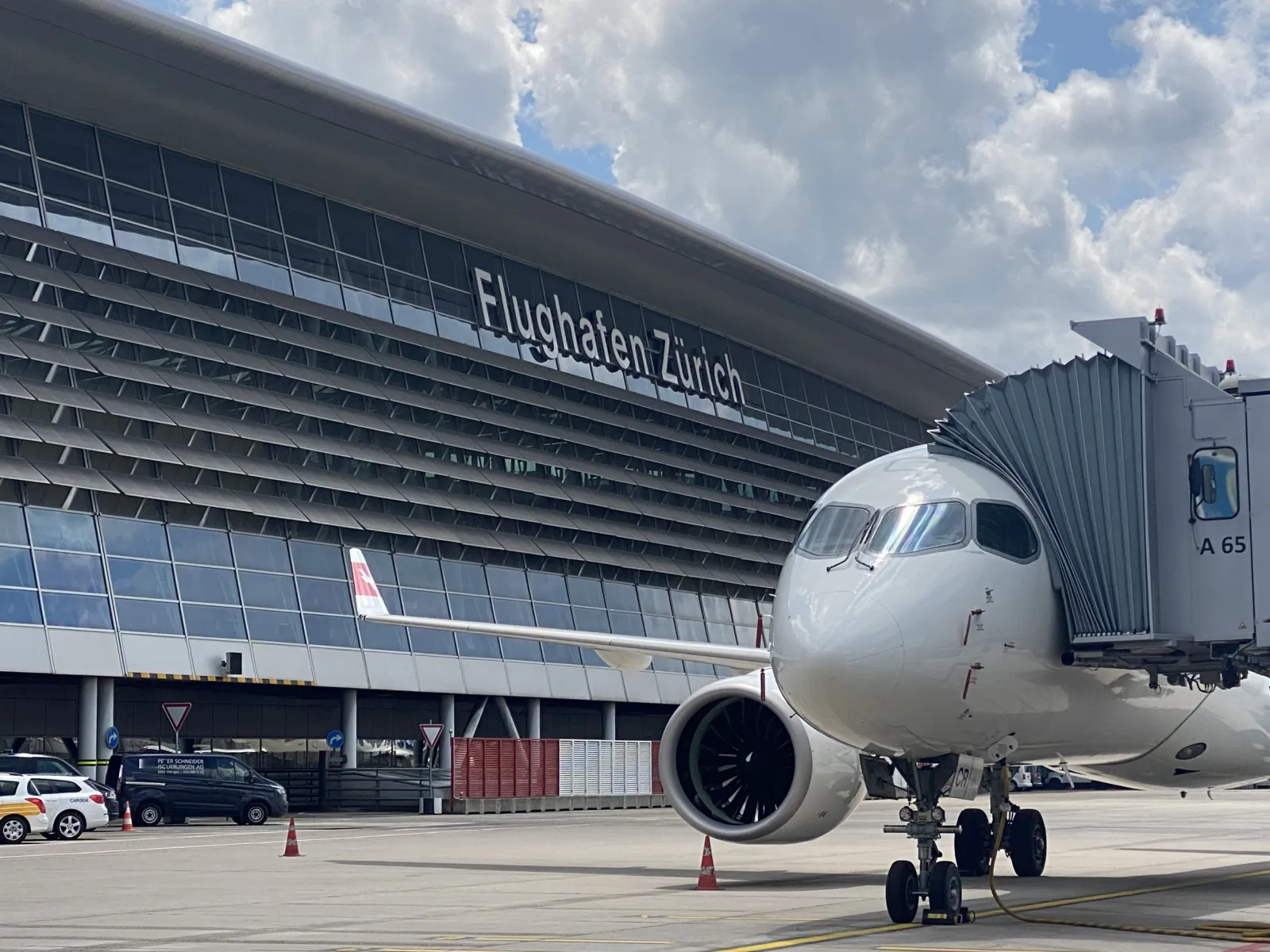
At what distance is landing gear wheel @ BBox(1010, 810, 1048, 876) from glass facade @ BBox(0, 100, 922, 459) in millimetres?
29087

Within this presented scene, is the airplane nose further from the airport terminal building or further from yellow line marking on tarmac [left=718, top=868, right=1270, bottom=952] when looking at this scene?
the airport terminal building

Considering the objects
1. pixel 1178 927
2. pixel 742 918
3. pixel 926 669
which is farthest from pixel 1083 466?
pixel 742 918

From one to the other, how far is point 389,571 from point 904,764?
112ft

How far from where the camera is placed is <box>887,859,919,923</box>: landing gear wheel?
13.0m

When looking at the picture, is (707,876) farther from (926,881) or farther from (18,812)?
(18,812)

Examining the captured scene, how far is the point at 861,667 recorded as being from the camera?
1236 centimetres

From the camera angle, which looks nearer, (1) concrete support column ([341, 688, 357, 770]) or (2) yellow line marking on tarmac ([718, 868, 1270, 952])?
(2) yellow line marking on tarmac ([718, 868, 1270, 952])

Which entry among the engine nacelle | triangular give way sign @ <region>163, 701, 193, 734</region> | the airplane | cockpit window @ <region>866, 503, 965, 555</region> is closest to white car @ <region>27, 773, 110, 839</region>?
triangular give way sign @ <region>163, 701, 193, 734</region>

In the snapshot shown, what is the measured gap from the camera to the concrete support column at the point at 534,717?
50.1 meters

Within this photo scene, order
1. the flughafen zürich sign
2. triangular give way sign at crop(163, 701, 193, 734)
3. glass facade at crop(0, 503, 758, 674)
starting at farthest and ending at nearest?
the flughafen zürich sign → glass facade at crop(0, 503, 758, 674) → triangular give way sign at crop(163, 701, 193, 734)

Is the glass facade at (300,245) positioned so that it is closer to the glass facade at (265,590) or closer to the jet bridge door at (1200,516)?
the glass facade at (265,590)

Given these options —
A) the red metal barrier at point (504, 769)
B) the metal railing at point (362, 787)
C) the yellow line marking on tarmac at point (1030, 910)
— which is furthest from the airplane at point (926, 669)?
the metal railing at point (362, 787)

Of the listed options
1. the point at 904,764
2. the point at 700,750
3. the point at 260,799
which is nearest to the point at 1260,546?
the point at 904,764

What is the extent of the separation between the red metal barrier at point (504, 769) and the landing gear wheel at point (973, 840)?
1004 inches
